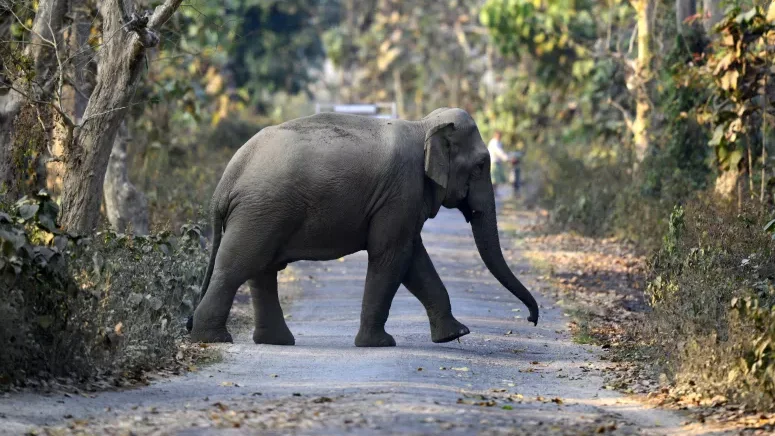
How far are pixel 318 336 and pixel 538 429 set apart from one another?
5441 millimetres

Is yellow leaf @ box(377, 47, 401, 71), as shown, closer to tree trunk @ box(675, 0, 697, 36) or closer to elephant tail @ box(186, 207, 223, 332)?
tree trunk @ box(675, 0, 697, 36)

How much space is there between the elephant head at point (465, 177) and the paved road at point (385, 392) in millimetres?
838

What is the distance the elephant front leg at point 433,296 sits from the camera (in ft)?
44.5

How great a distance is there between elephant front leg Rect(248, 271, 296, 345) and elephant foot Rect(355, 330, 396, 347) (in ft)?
2.39

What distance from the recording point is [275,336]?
13.5 meters

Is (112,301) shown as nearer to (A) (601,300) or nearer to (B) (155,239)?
(B) (155,239)

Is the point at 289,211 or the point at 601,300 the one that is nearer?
the point at 289,211

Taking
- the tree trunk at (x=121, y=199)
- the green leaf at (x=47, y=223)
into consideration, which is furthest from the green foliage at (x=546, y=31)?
the green leaf at (x=47, y=223)

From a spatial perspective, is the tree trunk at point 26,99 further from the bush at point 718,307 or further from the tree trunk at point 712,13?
the tree trunk at point 712,13

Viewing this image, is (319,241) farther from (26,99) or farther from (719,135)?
(719,135)

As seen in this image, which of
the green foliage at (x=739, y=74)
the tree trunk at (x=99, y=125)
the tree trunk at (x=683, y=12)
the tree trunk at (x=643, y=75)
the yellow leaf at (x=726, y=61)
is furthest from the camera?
the tree trunk at (x=643, y=75)

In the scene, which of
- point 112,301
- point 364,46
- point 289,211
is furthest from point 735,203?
point 364,46

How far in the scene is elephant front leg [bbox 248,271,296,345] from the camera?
13492 millimetres

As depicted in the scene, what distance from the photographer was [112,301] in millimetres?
11414
